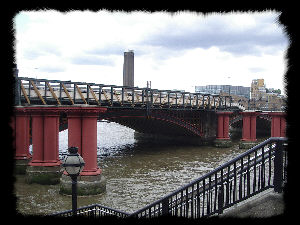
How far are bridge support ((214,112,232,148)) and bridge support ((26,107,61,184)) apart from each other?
30.4 m

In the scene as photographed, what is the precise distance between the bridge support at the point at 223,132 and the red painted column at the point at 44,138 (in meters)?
30.4

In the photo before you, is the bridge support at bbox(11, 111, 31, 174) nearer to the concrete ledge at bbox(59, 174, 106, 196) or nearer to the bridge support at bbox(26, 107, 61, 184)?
the bridge support at bbox(26, 107, 61, 184)

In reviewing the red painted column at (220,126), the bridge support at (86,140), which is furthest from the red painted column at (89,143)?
the red painted column at (220,126)

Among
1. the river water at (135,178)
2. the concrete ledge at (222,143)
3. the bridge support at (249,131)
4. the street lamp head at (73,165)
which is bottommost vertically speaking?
the river water at (135,178)

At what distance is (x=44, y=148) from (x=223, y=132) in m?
32.6

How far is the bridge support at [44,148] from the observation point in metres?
22.6

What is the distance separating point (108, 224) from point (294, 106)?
2654mm

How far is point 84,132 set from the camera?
67.6ft

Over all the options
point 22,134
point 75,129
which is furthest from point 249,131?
point 75,129

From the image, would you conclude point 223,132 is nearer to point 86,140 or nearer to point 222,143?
point 222,143

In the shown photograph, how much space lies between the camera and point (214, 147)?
48406 mm

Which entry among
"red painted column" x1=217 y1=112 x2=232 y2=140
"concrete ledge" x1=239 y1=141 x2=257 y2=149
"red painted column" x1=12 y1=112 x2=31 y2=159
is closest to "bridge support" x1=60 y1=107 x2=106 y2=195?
"red painted column" x1=12 y1=112 x2=31 y2=159

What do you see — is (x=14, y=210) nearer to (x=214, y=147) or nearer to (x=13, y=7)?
(x=13, y=7)

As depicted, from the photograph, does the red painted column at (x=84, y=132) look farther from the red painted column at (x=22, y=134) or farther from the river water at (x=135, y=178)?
the red painted column at (x=22, y=134)
